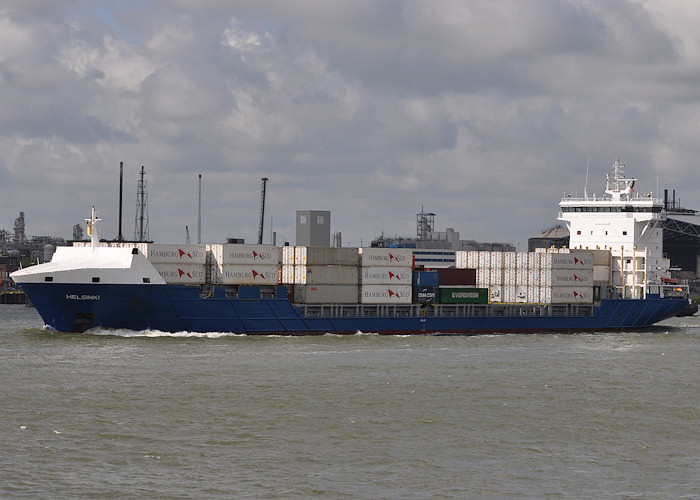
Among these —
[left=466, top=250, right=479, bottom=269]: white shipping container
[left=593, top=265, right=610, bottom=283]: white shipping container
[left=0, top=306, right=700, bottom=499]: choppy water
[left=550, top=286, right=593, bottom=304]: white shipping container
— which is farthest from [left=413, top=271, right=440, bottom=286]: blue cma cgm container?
[left=593, top=265, right=610, bottom=283]: white shipping container

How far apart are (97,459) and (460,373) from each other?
19099mm

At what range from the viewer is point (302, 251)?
171 feet

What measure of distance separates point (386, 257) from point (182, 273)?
1239 centimetres

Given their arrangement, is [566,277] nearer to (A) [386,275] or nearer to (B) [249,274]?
(A) [386,275]

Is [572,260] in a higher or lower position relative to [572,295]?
higher

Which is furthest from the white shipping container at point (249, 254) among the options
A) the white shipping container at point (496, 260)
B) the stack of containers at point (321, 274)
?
the white shipping container at point (496, 260)

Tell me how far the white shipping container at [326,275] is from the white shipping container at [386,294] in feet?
2.87

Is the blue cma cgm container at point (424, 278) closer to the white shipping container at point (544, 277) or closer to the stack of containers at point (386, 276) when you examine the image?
the stack of containers at point (386, 276)

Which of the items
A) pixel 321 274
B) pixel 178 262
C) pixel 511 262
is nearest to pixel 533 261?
pixel 511 262

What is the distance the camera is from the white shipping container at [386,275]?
5366 centimetres

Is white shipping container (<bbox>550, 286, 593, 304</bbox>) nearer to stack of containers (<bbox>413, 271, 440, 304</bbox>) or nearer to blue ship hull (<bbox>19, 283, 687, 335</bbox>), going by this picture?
blue ship hull (<bbox>19, 283, 687, 335</bbox>)

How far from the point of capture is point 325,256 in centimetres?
5272

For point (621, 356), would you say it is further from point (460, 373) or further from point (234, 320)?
point (234, 320)

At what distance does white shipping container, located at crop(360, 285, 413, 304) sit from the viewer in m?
53.7
